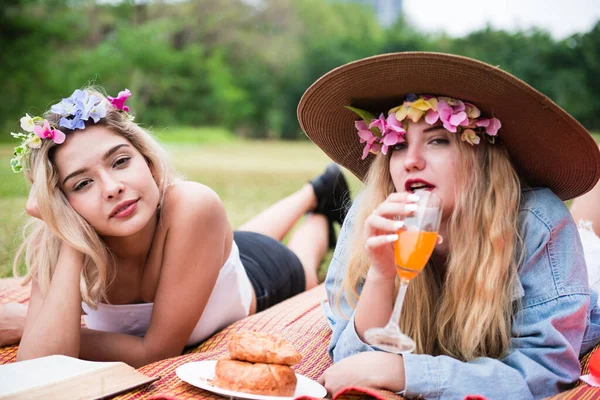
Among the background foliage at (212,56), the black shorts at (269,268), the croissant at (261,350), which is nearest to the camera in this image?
the croissant at (261,350)

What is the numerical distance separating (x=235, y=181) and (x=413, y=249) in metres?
12.8

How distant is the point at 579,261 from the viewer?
263cm

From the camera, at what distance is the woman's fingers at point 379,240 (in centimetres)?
218

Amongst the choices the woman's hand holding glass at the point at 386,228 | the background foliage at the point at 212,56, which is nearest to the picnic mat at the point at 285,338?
the woman's hand holding glass at the point at 386,228

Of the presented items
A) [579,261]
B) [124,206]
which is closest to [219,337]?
[124,206]

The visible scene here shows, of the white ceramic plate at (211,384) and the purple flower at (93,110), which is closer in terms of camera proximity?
the white ceramic plate at (211,384)

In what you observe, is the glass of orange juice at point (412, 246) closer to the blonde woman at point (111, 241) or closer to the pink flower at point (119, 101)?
the blonde woman at point (111, 241)

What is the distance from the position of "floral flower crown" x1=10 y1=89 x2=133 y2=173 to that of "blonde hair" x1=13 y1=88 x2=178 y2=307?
4 centimetres

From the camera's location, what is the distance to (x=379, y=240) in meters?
2.27

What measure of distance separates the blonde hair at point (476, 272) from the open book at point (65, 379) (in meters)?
1.23

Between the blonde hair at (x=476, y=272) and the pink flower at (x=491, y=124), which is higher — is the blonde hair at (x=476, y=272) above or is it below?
below

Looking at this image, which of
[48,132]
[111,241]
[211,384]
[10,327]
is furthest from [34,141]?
[211,384]

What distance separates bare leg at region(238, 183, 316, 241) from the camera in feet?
19.5

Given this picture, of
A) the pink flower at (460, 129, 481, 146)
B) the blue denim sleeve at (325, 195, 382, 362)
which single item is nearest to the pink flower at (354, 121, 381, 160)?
the blue denim sleeve at (325, 195, 382, 362)
